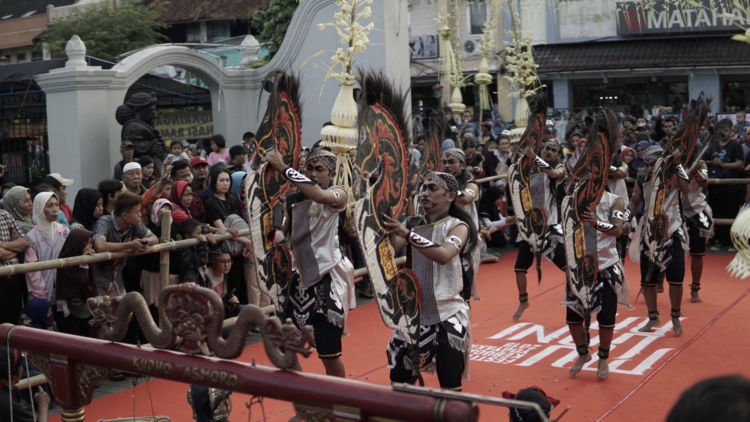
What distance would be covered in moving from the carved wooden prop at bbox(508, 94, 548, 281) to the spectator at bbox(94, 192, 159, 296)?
3.73m

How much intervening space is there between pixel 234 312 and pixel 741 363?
4.25 meters

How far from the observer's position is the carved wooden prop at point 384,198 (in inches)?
209

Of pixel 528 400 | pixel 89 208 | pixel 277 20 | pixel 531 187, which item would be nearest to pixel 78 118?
pixel 89 208

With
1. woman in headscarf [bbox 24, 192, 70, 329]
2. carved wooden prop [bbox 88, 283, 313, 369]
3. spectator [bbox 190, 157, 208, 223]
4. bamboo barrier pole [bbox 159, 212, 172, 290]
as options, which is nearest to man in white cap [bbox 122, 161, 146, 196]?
spectator [bbox 190, 157, 208, 223]

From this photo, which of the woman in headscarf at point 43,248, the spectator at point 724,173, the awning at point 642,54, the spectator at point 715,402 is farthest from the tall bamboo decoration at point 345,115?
the awning at point 642,54

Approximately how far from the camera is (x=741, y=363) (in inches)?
299

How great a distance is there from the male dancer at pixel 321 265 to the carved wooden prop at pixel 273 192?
Answer: 172mm

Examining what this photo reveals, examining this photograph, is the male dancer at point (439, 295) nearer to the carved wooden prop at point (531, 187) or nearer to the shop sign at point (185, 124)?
the carved wooden prop at point (531, 187)

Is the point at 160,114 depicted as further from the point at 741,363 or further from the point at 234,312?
the point at 741,363

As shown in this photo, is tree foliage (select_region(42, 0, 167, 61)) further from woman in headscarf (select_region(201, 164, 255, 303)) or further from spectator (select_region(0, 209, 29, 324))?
spectator (select_region(0, 209, 29, 324))

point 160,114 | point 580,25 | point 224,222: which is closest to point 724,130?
point 224,222

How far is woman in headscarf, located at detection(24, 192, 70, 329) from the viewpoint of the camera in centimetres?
697

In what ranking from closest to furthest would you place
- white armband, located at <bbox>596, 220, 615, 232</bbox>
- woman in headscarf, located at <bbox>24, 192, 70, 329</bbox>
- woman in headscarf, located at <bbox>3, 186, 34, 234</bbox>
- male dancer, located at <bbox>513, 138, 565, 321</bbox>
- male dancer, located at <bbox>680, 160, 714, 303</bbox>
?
woman in headscarf, located at <bbox>24, 192, 70, 329</bbox>, white armband, located at <bbox>596, 220, 615, 232</bbox>, woman in headscarf, located at <bbox>3, 186, 34, 234</bbox>, male dancer, located at <bbox>513, 138, 565, 321</bbox>, male dancer, located at <bbox>680, 160, 714, 303</bbox>

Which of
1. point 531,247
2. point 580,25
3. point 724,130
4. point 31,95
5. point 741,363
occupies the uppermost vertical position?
point 580,25
